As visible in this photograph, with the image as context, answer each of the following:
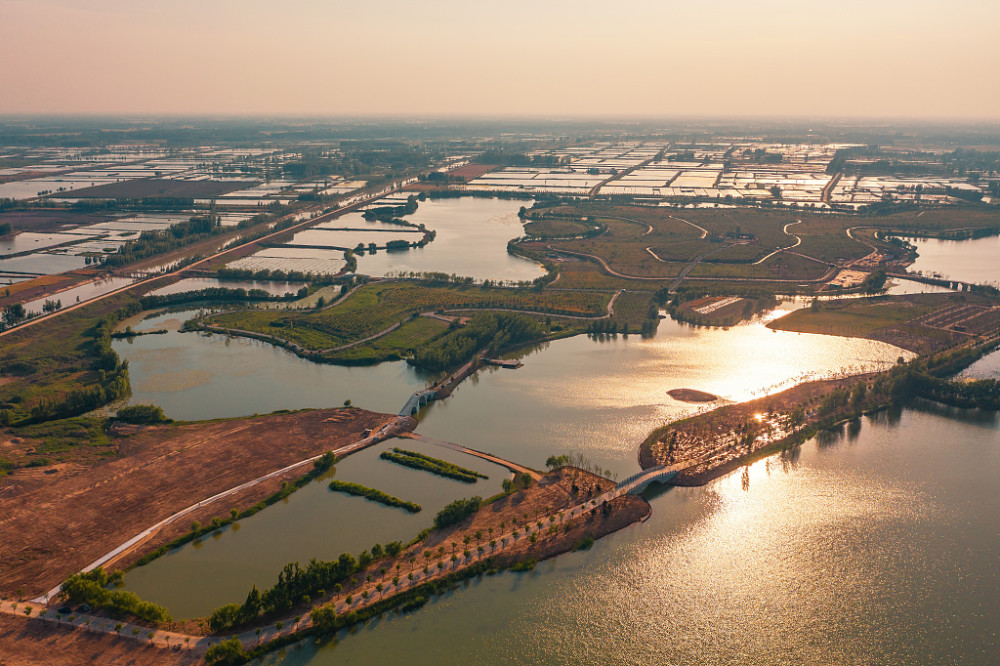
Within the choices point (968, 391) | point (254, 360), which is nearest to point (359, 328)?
point (254, 360)

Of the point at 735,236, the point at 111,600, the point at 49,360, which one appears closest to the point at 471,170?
the point at 735,236

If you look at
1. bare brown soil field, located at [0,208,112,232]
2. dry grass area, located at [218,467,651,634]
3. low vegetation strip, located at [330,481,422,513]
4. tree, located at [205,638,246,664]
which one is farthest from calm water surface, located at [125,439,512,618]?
bare brown soil field, located at [0,208,112,232]

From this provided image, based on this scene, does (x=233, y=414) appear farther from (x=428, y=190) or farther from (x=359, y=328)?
(x=428, y=190)

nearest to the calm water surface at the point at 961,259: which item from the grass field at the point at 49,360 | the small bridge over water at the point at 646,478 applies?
the small bridge over water at the point at 646,478

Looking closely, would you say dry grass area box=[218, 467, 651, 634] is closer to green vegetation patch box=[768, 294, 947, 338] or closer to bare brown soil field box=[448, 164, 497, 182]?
green vegetation patch box=[768, 294, 947, 338]

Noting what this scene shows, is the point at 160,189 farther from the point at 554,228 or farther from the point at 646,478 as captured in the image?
the point at 646,478

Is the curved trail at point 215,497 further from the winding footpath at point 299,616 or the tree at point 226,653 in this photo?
the tree at point 226,653
